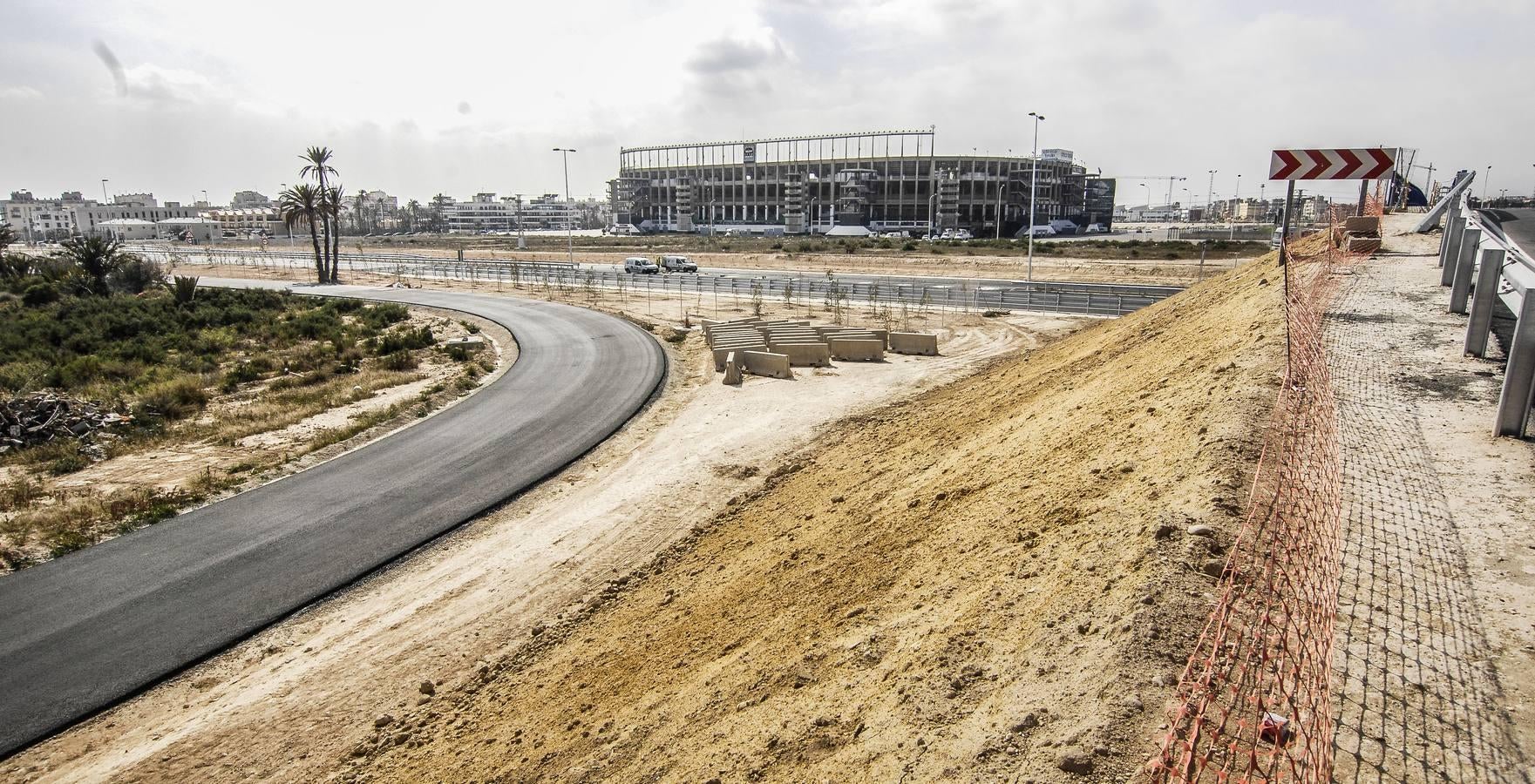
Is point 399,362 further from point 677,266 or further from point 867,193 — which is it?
point 867,193

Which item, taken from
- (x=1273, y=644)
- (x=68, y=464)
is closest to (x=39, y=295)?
(x=68, y=464)

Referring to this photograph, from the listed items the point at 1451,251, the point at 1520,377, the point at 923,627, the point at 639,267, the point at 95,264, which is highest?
the point at 1451,251

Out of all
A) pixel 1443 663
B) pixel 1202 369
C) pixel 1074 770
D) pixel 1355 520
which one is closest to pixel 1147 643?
pixel 1074 770

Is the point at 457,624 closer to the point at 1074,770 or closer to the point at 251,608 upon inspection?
the point at 251,608

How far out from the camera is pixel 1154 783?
167 inches

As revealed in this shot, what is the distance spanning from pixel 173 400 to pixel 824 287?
30.6m

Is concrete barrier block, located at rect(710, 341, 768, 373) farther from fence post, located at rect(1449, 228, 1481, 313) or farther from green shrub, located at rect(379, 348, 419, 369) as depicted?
fence post, located at rect(1449, 228, 1481, 313)

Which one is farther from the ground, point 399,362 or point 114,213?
point 114,213

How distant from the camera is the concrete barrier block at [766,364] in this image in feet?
80.3

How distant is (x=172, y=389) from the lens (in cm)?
2280

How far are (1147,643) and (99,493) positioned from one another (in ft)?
60.3

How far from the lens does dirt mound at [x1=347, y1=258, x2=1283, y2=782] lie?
5289 mm

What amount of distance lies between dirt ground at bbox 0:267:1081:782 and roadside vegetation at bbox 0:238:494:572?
5619 millimetres

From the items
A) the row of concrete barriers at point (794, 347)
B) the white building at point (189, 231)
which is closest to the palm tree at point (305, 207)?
the row of concrete barriers at point (794, 347)
